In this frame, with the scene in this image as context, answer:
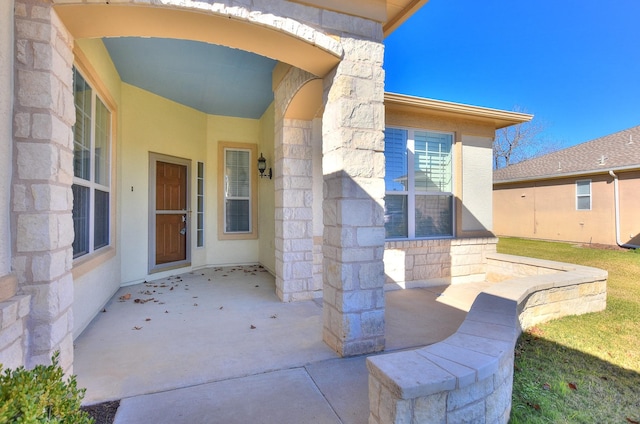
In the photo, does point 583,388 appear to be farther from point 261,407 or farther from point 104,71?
point 104,71

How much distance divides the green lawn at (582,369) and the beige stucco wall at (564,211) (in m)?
7.54

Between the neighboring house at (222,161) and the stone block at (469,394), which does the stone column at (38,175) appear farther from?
the stone block at (469,394)

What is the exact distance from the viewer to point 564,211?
37.9 feet

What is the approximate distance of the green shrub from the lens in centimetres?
87

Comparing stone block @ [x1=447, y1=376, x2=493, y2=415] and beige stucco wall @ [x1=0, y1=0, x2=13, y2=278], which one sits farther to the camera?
beige stucco wall @ [x1=0, y1=0, x2=13, y2=278]

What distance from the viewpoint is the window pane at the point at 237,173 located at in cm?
718

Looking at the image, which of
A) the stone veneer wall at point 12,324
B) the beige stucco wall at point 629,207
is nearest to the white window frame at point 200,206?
the stone veneer wall at point 12,324

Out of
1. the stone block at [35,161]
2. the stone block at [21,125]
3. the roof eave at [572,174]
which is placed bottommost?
the stone block at [35,161]

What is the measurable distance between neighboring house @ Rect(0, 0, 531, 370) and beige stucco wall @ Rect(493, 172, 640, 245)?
746cm

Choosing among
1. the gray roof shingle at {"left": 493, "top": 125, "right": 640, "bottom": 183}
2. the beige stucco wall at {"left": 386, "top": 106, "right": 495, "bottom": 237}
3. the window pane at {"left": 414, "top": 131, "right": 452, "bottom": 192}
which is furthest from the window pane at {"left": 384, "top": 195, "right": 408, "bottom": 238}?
the gray roof shingle at {"left": 493, "top": 125, "right": 640, "bottom": 183}

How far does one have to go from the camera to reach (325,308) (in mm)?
3090

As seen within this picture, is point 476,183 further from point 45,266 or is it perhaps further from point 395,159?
point 45,266

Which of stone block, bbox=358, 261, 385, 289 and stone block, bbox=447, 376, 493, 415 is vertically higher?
stone block, bbox=358, 261, 385, 289

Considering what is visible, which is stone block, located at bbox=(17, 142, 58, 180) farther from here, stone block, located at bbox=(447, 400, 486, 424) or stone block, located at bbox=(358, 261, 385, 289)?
stone block, located at bbox=(447, 400, 486, 424)
